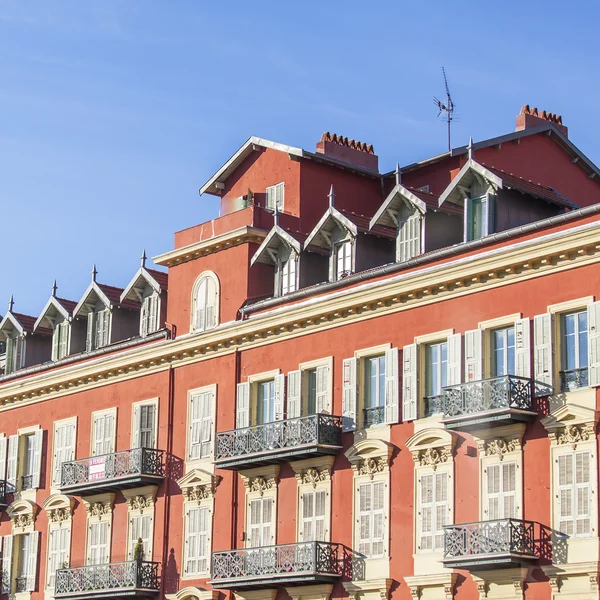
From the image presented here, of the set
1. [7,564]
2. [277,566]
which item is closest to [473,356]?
[277,566]

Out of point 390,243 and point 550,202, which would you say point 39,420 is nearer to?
point 390,243

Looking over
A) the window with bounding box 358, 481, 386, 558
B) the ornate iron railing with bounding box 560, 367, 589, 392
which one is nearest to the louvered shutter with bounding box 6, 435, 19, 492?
the window with bounding box 358, 481, 386, 558

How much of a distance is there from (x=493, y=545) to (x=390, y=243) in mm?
11990

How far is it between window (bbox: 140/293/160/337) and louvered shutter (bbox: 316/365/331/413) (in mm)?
9817

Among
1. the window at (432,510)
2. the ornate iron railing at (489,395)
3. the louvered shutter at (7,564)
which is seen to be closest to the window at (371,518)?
the window at (432,510)

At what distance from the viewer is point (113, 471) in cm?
4859

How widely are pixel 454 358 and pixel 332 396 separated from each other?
4798 millimetres

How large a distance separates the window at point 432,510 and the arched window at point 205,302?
36.4 ft

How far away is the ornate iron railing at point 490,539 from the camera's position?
35250 millimetres

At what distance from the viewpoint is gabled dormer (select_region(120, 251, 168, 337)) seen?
51344 mm

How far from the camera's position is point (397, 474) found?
39875 millimetres

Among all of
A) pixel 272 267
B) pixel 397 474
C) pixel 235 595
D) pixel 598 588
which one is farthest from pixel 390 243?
pixel 598 588

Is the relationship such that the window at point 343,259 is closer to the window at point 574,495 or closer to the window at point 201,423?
the window at point 201,423

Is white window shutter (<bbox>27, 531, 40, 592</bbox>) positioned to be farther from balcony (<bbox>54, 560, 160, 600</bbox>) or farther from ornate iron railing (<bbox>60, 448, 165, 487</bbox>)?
ornate iron railing (<bbox>60, 448, 165, 487</bbox>)
